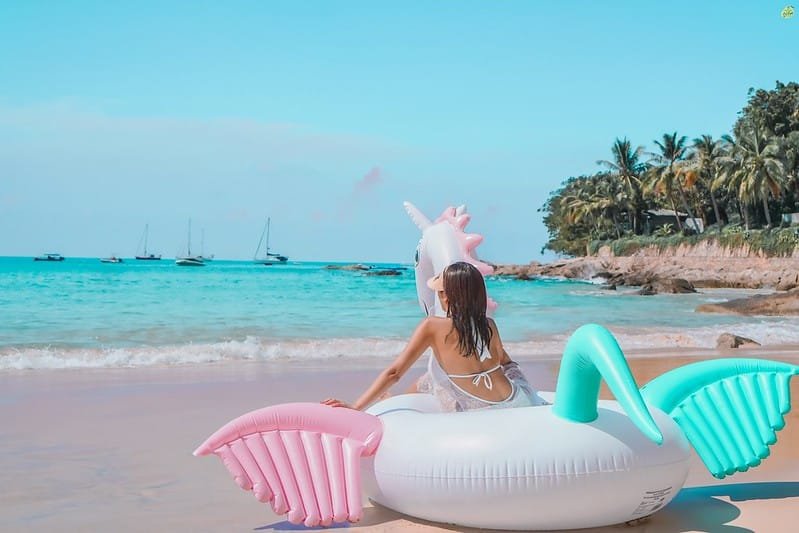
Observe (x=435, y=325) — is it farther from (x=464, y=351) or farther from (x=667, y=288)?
(x=667, y=288)

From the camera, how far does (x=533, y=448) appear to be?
377 centimetres

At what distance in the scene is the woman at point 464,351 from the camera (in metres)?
4.21

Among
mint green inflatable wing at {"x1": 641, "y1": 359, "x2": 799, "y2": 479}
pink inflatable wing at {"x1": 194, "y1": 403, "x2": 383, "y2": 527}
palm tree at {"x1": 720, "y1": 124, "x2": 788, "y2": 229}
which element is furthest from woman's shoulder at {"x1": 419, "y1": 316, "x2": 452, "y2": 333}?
palm tree at {"x1": 720, "y1": 124, "x2": 788, "y2": 229}

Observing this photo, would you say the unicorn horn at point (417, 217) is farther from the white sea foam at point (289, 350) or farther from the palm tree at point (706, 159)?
the palm tree at point (706, 159)

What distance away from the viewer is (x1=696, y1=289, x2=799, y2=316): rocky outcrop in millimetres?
22625

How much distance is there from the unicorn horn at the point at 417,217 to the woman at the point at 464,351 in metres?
1.33

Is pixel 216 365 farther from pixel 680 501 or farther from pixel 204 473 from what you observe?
pixel 680 501

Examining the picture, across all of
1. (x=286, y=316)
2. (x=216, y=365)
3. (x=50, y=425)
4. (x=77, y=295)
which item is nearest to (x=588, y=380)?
(x=50, y=425)

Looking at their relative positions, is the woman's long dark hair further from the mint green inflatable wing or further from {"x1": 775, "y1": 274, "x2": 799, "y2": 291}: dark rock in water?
{"x1": 775, "y1": 274, "x2": 799, "y2": 291}: dark rock in water

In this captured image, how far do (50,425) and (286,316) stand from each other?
15.6 metres

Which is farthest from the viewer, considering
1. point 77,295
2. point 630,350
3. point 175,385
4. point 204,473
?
point 77,295

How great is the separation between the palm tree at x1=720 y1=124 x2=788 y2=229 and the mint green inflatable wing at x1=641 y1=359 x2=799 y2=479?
42.2m

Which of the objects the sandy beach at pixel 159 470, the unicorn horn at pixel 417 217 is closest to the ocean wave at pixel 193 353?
Answer: the sandy beach at pixel 159 470

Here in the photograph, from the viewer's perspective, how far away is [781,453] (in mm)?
5695
